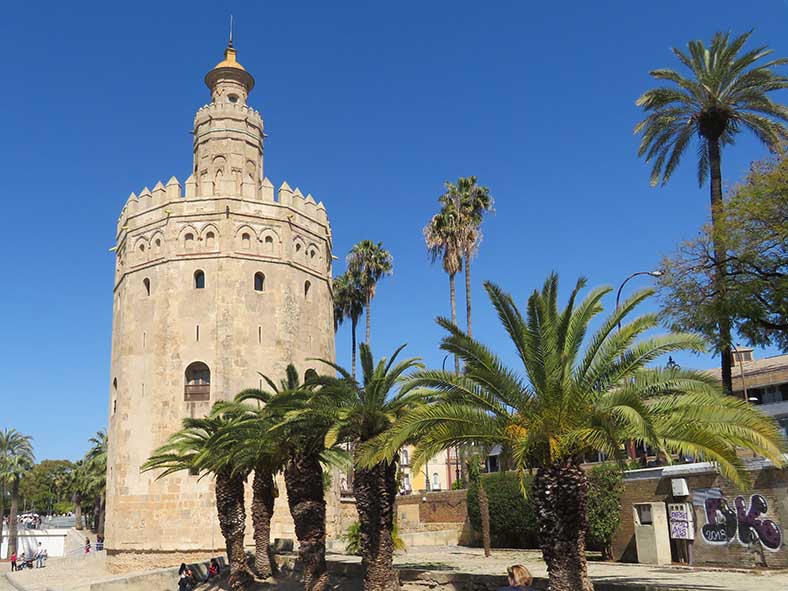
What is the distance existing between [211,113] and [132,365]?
12225 mm

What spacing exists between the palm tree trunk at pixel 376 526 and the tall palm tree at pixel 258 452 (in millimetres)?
2766

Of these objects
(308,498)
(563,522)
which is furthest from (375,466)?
(563,522)

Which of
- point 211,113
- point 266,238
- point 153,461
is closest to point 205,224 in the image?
point 266,238

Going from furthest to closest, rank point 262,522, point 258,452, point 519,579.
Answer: point 262,522, point 258,452, point 519,579

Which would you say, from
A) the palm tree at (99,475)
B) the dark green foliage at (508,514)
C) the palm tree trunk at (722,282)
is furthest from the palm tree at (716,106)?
the palm tree at (99,475)

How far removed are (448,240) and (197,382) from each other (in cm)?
1284

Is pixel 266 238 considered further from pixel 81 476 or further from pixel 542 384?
pixel 81 476

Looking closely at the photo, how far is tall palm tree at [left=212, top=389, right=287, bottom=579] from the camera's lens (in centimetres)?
1906

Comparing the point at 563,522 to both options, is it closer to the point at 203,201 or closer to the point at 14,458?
the point at 203,201

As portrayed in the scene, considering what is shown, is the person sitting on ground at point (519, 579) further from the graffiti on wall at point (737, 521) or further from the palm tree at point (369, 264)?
the palm tree at point (369, 264)

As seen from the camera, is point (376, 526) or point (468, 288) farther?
point (468, 288)

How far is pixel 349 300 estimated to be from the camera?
155 feet

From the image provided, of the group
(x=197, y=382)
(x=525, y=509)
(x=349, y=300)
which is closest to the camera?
(x=525, y=509)

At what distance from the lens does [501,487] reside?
91.2ft
